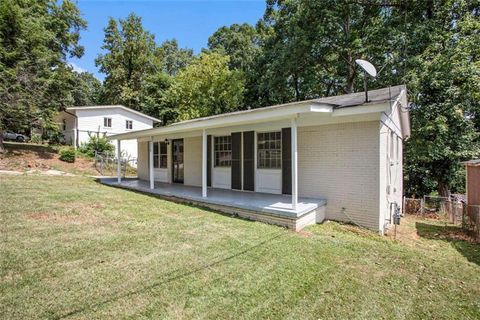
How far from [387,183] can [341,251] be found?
3.19m

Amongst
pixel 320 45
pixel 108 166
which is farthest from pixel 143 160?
pixel 320 45

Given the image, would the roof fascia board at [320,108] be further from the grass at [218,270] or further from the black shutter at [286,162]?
the grass at [218,270]

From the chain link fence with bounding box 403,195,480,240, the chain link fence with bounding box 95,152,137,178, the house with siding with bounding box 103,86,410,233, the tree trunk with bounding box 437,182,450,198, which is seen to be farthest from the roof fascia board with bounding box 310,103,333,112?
the chain link fence with bounding box 95,152,137,178

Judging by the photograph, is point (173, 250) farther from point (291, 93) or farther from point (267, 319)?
point (291, 93)

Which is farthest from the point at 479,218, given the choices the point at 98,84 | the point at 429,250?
the point at 98,84

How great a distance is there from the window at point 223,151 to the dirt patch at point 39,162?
9930 mm

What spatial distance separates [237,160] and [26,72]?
16037mm

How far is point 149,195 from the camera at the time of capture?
996 centimetres

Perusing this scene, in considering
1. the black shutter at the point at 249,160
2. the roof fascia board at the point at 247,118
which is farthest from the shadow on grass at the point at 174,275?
the black shutter at the point at 249,160

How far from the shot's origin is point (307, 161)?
7570 mm

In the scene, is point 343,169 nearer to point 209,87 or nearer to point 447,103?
point 447,103

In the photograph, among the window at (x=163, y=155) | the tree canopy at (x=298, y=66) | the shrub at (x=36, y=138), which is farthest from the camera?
the shrub at (x=36, y=138)

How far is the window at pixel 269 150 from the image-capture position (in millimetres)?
8391

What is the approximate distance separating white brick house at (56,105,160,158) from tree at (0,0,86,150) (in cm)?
197
